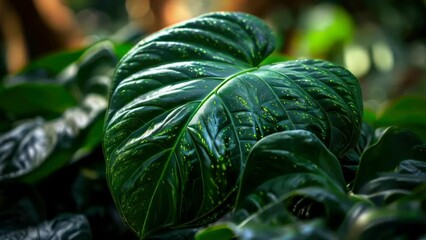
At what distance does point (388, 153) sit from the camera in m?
0.59

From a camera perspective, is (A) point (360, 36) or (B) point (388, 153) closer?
(B) point (388, 153)

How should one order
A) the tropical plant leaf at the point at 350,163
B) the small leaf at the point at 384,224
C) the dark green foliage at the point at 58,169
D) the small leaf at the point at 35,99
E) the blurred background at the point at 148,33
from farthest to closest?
1. the small leaf at the point at 35,99
2. the blurred background at the point at 148,33
3. the dark green foliage at the point at 58,169
4. the tropical plant leaf at the point at 350,163
5. the small leaf at the point at 384,224

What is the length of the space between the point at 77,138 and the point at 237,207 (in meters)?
0.51

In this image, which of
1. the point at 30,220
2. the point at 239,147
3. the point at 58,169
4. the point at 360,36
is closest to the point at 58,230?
the point at 30,220

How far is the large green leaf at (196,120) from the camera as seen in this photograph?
1.84 feet

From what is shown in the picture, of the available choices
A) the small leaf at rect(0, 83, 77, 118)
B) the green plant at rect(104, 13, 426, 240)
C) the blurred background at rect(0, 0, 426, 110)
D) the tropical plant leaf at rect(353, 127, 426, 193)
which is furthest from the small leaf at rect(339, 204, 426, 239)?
the blurred background at rect(0, 0, 426, 110)

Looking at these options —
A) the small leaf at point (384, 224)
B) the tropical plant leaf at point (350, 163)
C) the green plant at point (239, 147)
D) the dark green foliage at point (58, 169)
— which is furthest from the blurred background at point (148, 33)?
the small leaf at point (384, 224)

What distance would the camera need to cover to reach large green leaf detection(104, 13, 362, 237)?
0.56m

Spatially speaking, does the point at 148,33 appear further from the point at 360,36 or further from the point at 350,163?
the point at 360,36

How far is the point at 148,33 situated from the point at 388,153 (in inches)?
68.1

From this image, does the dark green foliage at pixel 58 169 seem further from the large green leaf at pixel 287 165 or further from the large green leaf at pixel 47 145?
the large green leaf at pixel 287 165

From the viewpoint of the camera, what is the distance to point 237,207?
491 millimetres

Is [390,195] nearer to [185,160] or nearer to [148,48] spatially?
[185,160]

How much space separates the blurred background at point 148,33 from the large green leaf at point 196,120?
0.28 m
